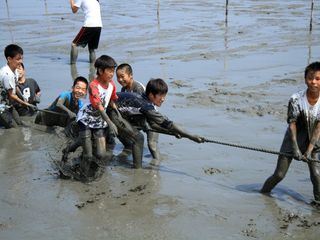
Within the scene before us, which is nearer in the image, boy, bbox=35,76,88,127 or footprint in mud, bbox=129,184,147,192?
footprint in mud, bbox=129,184,147,192

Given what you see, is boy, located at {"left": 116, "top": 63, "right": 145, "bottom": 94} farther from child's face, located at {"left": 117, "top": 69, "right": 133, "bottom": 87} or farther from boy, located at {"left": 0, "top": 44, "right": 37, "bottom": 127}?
boy, located at {"left": 0, "top": 44, "right": 37, "bottom": 127}

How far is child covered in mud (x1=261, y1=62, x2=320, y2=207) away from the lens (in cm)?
450

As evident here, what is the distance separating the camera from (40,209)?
4.56 m

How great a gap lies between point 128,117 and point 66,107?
1421 mm

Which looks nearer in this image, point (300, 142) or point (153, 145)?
point (300, 142)

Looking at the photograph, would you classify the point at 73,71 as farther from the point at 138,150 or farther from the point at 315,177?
the point at 315,177

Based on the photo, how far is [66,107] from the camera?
21.8 feet

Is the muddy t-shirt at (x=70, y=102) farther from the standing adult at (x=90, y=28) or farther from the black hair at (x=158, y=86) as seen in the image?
the standing adult at (x=90, y=28)

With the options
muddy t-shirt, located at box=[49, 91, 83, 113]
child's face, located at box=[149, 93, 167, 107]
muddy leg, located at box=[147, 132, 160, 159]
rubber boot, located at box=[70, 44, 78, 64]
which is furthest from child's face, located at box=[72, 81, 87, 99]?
rubber boot, located at box=[70, 44, 78, 64]

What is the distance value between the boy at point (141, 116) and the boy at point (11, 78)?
1.86m

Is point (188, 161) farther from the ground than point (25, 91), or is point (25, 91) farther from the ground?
point (25, 91)

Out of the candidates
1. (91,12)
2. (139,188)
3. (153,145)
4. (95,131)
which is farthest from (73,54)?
(139,188)

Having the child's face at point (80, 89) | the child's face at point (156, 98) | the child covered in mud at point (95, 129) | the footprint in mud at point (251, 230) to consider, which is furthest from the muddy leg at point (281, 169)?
the child's face at point (80, 89)

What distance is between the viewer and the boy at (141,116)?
517 centimetres
